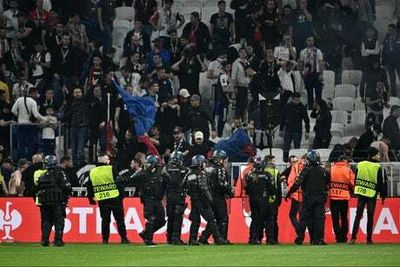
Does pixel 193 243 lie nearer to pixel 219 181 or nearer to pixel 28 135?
pixel 219 181

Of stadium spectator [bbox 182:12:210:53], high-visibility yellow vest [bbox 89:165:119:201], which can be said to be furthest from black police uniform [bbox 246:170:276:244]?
stadium spectator [bbox 182:12:210:53]

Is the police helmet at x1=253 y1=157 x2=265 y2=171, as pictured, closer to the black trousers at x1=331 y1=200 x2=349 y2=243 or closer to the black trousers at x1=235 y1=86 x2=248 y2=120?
the black trousers at x1=331 y1=200 x2=349 y2=243

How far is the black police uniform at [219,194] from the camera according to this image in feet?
100

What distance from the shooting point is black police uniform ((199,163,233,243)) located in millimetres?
30609

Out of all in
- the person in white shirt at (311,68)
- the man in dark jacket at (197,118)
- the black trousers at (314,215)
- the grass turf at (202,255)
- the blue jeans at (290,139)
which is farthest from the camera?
the person in white shirt at (311,68)

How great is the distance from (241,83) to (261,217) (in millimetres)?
8069

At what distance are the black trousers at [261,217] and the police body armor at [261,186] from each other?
98 millimetres

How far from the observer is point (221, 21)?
3984 centimetres

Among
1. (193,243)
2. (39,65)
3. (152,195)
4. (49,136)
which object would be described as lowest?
(193,243)

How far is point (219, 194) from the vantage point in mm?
30859

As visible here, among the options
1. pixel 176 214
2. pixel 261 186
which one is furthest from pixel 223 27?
pixel 176 214

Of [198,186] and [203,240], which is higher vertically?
[198,186]

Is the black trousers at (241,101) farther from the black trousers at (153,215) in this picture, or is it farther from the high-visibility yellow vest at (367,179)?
the black trousers at (153,215)

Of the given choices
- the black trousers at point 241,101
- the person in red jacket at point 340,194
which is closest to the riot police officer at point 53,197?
the person in red jacket at point 340,194
